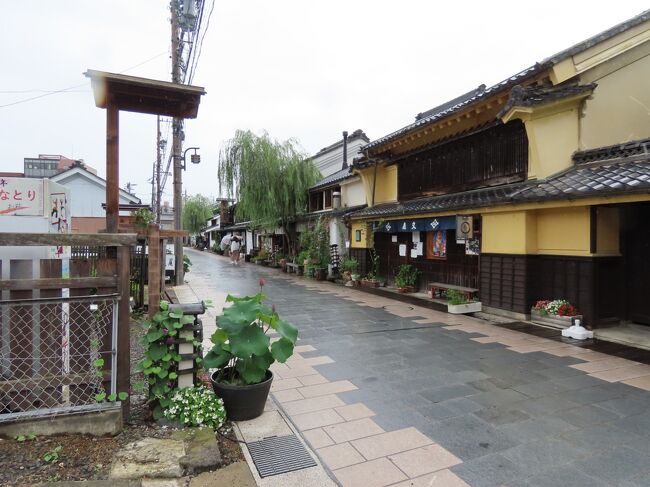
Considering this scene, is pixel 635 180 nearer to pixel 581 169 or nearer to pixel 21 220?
pixel 581 169

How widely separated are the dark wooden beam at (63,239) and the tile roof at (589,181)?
673 centimetres

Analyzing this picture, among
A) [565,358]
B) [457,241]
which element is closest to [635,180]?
[565,358]

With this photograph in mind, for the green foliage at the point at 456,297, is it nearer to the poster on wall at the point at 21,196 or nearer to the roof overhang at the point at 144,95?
the roof overhang at the point at 144,95

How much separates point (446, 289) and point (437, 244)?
1563 millimetres

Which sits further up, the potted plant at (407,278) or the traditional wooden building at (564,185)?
the traditional wooden building at (564,185)

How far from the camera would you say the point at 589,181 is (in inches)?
269

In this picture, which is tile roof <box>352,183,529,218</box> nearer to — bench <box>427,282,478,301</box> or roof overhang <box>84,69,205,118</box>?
bench <box>427,282,478,301</box>

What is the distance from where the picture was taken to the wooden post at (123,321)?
3377 millimetres

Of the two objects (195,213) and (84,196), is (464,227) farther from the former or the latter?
(195,213)

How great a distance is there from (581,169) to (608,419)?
218 inches

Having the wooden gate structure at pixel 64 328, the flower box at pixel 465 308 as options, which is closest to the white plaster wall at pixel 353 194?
the flower box at pixel 465 308

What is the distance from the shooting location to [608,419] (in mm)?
3844

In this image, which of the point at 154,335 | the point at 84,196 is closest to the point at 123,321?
the point at 154,335

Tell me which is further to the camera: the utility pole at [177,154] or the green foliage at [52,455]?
the utility pole at [177,154]
